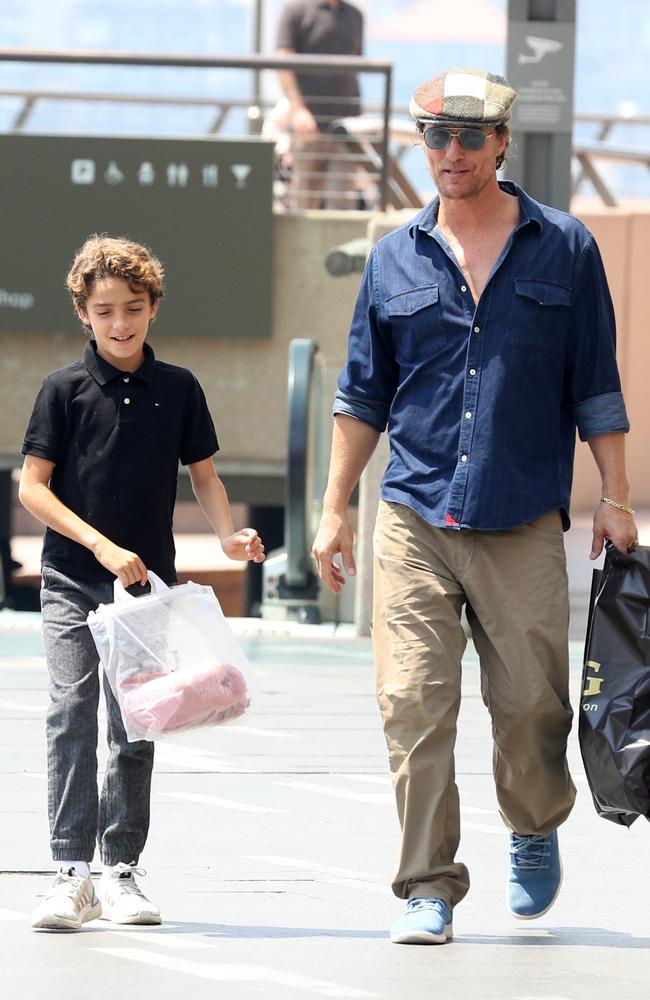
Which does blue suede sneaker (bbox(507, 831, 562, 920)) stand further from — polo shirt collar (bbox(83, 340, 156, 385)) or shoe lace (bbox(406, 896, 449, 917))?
polo shirt collar (bbox(83, 340, 156, 385))

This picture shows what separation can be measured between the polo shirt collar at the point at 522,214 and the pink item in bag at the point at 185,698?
1066 millimetres

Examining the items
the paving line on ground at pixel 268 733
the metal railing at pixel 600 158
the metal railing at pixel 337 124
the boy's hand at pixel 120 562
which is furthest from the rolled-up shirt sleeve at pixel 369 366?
the metal railing at pixel 600 158

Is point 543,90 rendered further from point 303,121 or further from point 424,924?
point 424,924

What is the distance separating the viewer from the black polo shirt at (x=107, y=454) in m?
4.31

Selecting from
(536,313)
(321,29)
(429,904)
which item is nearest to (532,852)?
(429,904)

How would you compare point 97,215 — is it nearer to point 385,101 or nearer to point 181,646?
point 385,101

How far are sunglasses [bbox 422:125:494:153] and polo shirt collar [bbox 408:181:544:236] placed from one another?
0.49ft

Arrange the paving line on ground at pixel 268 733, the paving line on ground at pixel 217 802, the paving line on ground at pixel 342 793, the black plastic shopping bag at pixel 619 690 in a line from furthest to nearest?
the paving line on ground at pixel 268 733 → the paving line on ground at pixel 342 793 → the paving line on ground at pixel 217 802 → the black plastic shopping bag at pixel 619 690

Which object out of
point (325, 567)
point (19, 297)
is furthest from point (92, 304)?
point (19, 297)

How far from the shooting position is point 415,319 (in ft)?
14.0

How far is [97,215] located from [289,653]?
6.12 m

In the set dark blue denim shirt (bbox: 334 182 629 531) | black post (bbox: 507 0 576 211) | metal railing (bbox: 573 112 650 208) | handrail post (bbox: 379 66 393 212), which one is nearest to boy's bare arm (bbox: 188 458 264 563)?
dark blue denim shirt (bbox: 334 182 629 531)

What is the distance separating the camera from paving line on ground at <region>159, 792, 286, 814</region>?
548 cm

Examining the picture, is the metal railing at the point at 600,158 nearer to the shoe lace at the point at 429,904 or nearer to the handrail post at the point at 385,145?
the handrail post at the point at 385,145
